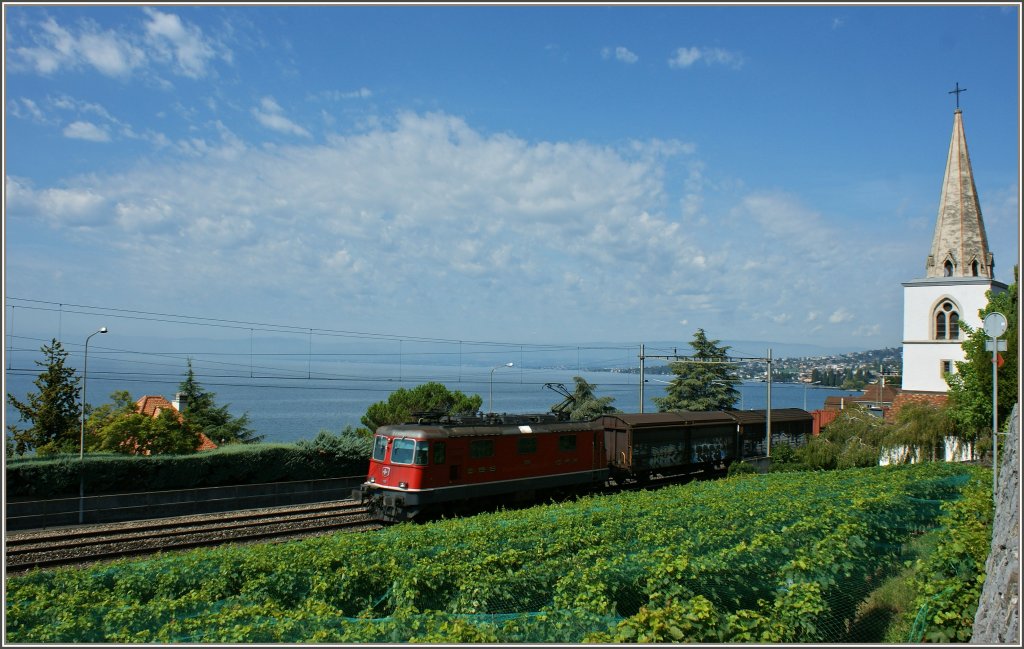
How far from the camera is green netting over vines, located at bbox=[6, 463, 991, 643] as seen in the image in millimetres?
7238

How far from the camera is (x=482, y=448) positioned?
21500 mm

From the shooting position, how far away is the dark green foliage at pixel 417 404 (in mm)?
40500

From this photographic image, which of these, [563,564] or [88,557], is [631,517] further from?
[88,557]

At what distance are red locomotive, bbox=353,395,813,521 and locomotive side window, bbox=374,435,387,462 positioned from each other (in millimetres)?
31

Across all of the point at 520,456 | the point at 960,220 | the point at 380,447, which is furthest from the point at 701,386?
the point at 380,447

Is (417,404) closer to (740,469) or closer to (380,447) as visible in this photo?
(740,469)

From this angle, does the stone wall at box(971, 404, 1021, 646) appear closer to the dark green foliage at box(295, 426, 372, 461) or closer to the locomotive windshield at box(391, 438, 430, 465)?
the locomotive windshield at box(391, 438, 430, 465)

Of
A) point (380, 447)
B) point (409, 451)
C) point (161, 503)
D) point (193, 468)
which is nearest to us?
point (409, 451)

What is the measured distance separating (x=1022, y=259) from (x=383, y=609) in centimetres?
854

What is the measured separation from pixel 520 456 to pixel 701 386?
44.8 metres

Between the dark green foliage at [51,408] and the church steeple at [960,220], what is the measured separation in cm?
4562

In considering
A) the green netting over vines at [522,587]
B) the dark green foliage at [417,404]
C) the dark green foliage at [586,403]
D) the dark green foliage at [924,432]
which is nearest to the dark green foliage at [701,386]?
the dark green foliage at [586,403]

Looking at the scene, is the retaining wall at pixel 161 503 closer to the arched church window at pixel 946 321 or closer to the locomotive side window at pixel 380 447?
the locomotive side window at pixel 380 447

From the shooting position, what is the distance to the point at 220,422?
48000 mm
